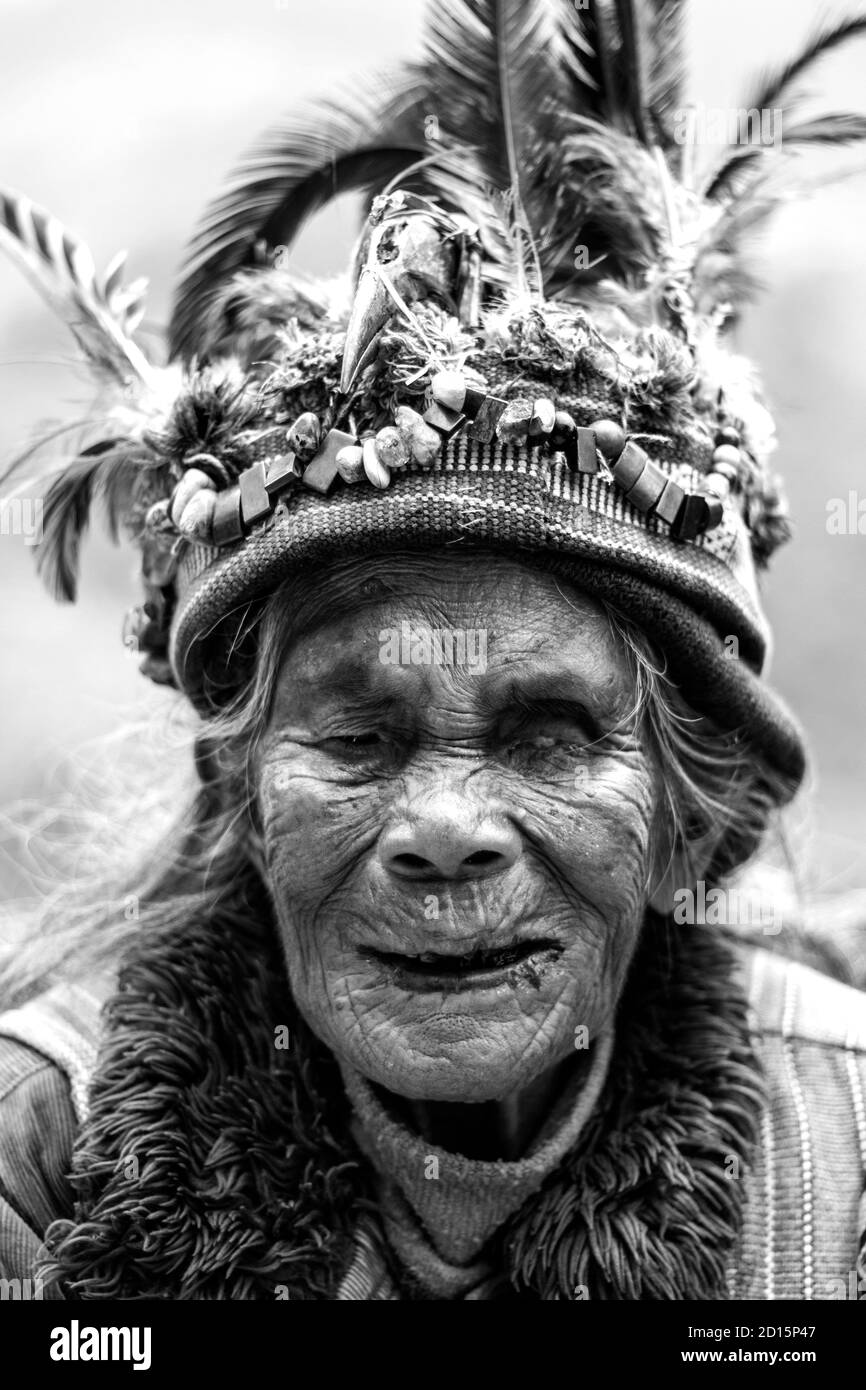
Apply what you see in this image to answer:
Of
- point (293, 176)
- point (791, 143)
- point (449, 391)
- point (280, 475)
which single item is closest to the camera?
point (449, 391)

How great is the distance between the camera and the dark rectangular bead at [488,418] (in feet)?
7.79

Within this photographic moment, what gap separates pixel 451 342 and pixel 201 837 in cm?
113

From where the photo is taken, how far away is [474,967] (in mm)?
2434

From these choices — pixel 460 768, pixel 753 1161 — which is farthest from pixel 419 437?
pixel 753 1161

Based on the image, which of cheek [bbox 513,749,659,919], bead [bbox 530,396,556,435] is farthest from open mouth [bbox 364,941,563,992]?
bead [bbox 530,396,556,435]

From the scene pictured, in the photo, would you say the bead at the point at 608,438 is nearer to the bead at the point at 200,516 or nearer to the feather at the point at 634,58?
the bead at the point at 200,516

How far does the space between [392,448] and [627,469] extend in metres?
0.36

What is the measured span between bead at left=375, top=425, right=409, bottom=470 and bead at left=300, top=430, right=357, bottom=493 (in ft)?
0.21

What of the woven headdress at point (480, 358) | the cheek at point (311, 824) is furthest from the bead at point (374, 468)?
the cheek at point (311, 824)

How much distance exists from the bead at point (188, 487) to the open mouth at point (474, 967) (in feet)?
2.54

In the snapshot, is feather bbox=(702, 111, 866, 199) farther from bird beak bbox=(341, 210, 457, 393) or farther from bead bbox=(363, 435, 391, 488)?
bead bbox=(363, 435, 391, 488)

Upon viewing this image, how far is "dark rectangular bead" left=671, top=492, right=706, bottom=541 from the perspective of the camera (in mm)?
2502

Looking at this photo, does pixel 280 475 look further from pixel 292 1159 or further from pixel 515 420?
pixel 292 1159

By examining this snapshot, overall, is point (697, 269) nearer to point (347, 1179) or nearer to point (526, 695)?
point (526, 695)
